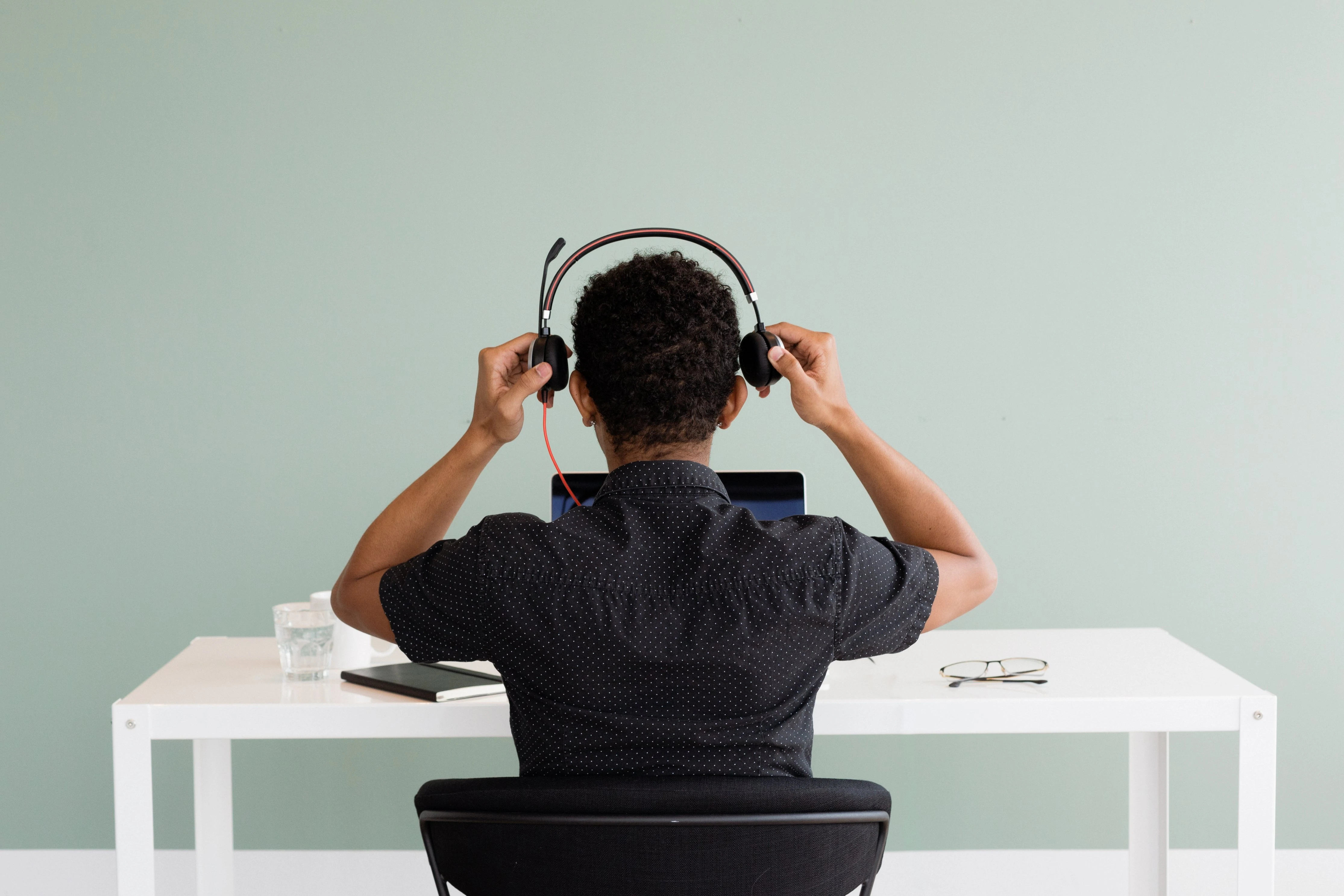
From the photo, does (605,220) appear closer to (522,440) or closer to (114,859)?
(522,440)

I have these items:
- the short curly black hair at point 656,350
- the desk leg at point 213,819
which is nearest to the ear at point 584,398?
the short curly black hair at point 656,350

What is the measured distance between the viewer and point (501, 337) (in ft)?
7.82

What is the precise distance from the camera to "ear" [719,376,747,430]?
1165mm

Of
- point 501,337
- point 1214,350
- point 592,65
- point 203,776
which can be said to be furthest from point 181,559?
point 1214,350

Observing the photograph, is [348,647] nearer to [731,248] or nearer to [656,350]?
[656,350]

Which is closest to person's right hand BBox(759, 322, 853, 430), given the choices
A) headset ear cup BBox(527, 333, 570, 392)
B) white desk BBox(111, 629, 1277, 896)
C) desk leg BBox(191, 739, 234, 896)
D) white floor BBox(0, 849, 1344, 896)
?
headset ear cup BBox(527, 333, 570, 392)

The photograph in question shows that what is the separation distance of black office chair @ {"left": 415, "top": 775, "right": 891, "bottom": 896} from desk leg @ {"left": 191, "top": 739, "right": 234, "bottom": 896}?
41.8 inches

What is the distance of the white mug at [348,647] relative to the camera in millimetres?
1684

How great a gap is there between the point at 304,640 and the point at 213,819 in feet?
1.63

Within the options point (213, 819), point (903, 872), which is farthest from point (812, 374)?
point (903, 872)

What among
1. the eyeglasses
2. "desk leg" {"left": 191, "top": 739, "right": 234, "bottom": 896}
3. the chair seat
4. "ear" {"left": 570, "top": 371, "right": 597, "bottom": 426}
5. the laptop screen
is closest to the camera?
the chair seat

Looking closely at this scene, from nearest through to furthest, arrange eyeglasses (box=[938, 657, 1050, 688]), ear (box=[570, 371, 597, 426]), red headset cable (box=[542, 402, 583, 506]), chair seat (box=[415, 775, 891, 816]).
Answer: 1. chair seat (box=[415, 775, 891, 816])
2. ear (box=[570, 371, 597, 426])
3. red headset cable (box=[542, 402, 583, 506])
4. eyeglasses (box=[938, 657, 1050, 688])

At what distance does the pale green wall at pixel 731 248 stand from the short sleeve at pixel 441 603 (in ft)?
4.17

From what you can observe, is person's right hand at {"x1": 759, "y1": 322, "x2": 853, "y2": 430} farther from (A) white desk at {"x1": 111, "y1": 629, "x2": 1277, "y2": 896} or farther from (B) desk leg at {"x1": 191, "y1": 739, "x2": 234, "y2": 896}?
(B) desk leg at {"x1": 191, "y1": 739, "x2": 234, "y2": 896}
